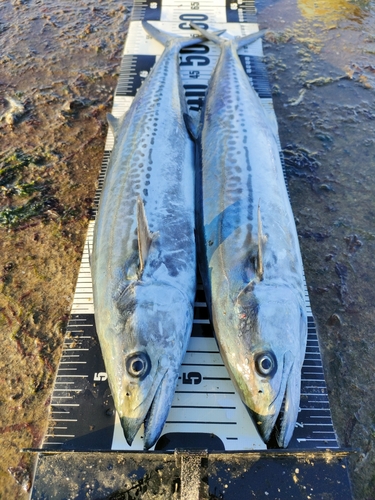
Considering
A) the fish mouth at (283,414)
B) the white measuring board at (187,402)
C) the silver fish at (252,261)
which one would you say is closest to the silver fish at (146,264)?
the silver fish at (252,261)

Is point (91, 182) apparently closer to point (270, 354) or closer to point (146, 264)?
point (146, 264)

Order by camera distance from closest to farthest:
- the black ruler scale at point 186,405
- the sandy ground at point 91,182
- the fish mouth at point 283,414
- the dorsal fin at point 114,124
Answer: the fish mouth at point 283,414
the black ruler scale at point 186,405
the sandy ground at point 91,182
the dorsal fin at point 114,124

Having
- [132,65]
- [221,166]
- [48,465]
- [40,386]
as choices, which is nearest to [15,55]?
[132,65]

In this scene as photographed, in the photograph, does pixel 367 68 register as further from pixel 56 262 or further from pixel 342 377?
pixel 56 262

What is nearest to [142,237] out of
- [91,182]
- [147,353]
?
[147,353]

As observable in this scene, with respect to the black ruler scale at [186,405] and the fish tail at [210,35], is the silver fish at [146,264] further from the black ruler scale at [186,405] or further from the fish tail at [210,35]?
the fish tail at [210,35]

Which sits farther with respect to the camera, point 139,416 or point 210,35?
point 210,35
